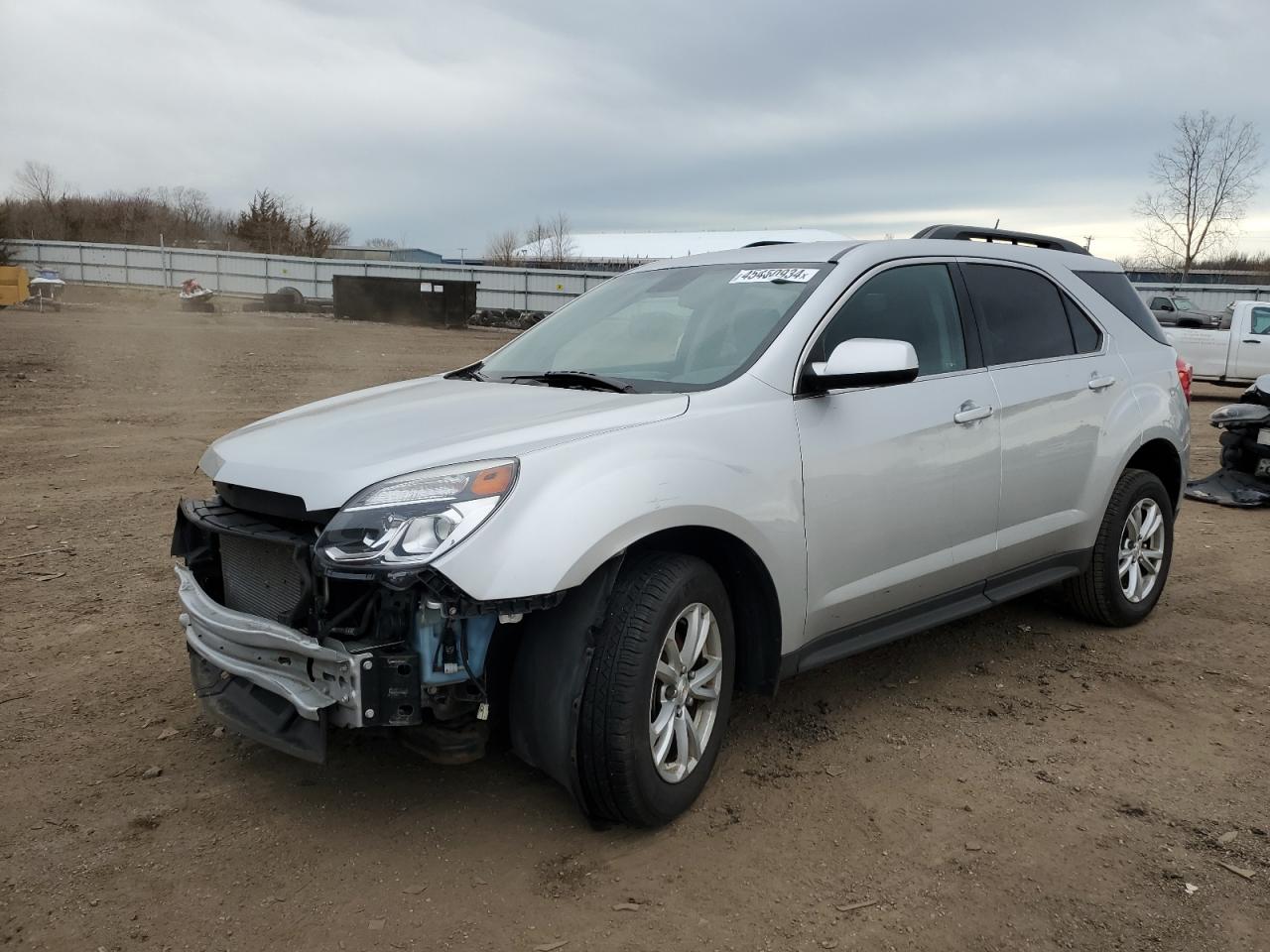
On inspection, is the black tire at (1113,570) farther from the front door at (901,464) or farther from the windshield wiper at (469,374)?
the windshield wiper at (469,374)

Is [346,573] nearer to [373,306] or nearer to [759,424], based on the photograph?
[759,424]

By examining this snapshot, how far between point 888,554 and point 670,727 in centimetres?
113

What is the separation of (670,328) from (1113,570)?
258cm

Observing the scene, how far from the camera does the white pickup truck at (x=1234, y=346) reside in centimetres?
1738

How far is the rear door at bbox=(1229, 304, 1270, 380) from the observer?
17312 millimetres

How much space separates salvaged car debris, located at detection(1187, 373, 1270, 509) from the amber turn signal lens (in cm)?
748

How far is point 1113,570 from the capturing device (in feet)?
16.3

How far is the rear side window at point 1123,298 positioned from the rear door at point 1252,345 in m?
14.3

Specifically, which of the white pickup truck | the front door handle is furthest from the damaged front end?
the white pickup truck

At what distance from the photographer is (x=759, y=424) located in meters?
3.35

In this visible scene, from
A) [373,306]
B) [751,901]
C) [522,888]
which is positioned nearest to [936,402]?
[751,901]

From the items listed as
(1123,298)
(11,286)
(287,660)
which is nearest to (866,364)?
(287,660)

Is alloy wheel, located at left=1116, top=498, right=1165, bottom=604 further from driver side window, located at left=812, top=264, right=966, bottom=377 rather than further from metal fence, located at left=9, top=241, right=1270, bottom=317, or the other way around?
metal fence, located at left=9, top=241, right=1270, bottom=317

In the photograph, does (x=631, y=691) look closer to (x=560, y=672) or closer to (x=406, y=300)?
(x=560, y=672)
